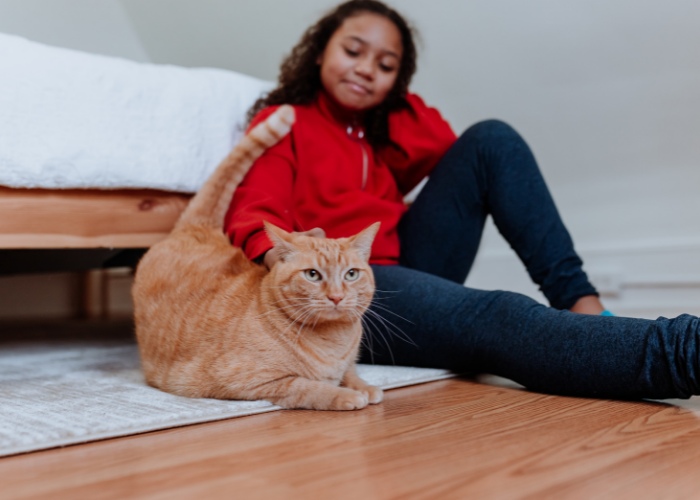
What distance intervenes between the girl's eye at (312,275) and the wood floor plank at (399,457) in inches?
8.4

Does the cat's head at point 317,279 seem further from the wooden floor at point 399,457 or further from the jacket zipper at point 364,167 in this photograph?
the jacket zipper at point 364,167

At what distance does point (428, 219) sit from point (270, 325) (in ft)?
2.02

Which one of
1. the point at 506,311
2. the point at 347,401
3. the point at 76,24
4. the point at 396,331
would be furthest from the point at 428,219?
the point at 76,24

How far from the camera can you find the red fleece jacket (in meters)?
1.48

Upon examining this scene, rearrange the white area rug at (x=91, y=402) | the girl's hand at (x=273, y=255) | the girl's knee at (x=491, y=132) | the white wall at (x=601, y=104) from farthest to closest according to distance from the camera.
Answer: the white wall at (x=601, y=104)
the girl's knee at (x=491, y=132)
the girl's hand at (x=273, y=255)
the white area rug at (x=91, y=402)

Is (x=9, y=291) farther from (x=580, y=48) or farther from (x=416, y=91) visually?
(x=580, y=48)

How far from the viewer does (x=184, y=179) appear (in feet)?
5.61

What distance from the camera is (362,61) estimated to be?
5.49 ft

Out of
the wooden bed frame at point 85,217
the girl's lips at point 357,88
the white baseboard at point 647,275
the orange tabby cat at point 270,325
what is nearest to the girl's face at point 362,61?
the girl's lips at point 357,88

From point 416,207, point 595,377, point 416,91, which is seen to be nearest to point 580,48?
point 416,91

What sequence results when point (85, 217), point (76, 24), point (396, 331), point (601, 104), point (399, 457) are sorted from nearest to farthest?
point (399, 457), point (396, 331), point (85, 217), point (601, 104), point (76, 24)

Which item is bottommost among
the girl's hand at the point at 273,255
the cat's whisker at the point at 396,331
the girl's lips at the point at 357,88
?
the cat's whisker at the point at 396,331

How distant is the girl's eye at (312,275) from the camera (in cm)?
111

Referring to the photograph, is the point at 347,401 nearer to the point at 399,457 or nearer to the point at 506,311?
the point at 399,457
